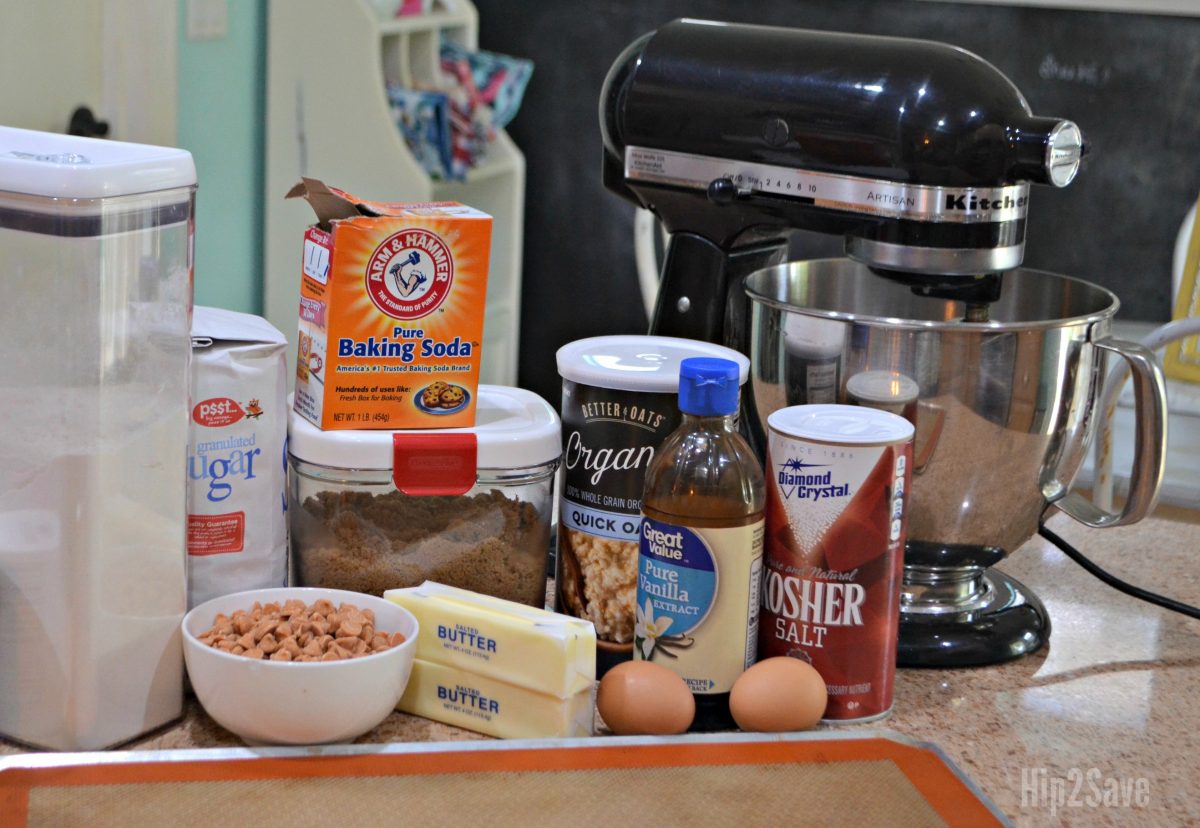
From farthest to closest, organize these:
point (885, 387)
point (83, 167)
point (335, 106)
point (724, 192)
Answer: point (335, 106) < point (724, 192) < point (885, 387) < point (83, 167)

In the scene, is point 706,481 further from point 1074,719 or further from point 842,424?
point 1074,719

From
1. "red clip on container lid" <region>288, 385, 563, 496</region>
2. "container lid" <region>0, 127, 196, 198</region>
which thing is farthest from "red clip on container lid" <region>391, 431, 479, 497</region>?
"container lid" <region>0, 127, 196, 198</region>

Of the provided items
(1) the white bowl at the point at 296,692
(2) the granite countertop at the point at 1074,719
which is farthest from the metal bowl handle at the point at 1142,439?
(1) the white bowl at the point at 296,692

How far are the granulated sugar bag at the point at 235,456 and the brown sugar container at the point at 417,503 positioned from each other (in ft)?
0.08

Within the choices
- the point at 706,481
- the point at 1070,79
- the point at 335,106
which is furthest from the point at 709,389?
the point at 1070,79

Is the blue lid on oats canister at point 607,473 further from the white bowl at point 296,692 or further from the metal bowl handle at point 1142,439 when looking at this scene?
the metal bowl handle at point 1142,439

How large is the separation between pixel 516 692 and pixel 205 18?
2185 mm

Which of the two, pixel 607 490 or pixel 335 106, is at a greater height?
A: pixel 335 106

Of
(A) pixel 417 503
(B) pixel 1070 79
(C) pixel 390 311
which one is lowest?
(A) pixel 417 503

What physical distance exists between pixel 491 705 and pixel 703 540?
16 cm

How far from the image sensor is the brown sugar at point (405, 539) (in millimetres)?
807

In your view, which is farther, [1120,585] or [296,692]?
[1120,585]

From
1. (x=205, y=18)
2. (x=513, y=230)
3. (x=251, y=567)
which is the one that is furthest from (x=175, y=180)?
(x=513, y=230)

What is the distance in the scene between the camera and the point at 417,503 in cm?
81
